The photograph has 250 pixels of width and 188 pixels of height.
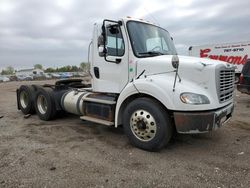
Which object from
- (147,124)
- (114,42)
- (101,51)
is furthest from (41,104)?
(147,124)

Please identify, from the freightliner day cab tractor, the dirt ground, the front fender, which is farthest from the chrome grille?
the dirt ground

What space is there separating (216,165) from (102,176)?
1853 mm

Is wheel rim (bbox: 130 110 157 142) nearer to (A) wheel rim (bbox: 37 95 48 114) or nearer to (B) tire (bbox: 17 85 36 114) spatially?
(A) wheel rim (bbox: 37 95 48 114)

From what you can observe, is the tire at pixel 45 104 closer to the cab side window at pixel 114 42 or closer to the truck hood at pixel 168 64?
the cab side window at pixel 114 42

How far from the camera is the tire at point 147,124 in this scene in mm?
4215

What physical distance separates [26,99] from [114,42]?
4.53 m

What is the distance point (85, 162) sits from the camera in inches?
161

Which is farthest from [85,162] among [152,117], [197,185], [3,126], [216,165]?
[3,126]

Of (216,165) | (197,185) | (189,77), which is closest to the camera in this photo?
(197,185)

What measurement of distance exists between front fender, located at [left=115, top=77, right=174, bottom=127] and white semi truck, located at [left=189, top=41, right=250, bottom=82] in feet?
51.5

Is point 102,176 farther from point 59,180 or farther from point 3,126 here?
point 3,126

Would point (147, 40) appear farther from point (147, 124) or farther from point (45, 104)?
point (45, 104)

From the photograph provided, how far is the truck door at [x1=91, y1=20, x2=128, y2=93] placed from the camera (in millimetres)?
5043

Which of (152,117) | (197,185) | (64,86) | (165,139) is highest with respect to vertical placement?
(64,86)
